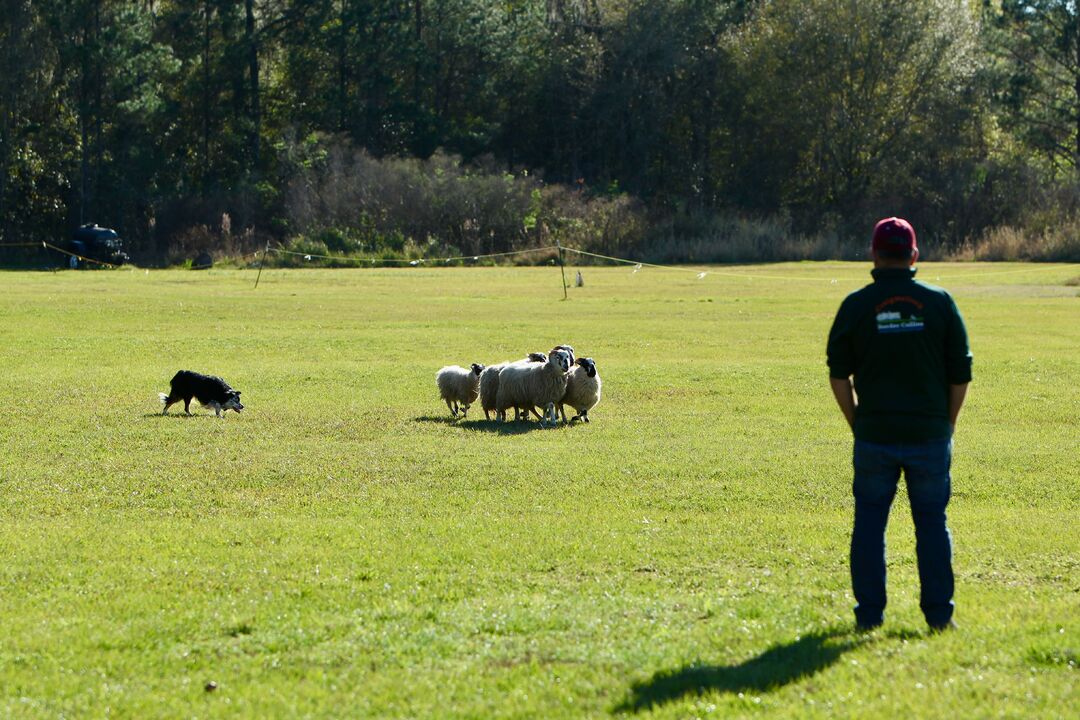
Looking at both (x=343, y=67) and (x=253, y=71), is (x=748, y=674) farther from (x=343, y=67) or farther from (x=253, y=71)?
(x=343, y=67)

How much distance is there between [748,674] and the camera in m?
6.88

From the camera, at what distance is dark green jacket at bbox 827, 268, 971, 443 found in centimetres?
745

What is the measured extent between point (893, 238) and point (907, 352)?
0.61 m

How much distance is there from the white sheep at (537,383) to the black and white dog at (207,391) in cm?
362

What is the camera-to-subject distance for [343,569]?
9.40m

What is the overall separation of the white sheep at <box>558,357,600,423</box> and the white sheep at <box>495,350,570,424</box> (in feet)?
0.34

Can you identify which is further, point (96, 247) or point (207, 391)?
point (96, 247)

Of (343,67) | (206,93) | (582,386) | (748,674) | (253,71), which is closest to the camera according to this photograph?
(748,674)

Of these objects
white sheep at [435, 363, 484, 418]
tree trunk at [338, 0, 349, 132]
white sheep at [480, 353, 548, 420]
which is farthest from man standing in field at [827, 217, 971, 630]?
tree trunk at [338, 0, 349, 132]

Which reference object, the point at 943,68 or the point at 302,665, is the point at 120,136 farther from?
the point at 302,665

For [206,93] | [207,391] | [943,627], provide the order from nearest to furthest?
1. [943,627]
2. [207,391]
3. [206,93]

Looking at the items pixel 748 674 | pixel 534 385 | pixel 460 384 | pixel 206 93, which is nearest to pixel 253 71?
pixel 206 93

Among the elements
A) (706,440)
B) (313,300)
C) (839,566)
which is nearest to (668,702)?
(839,566)

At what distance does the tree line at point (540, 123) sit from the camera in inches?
2813
